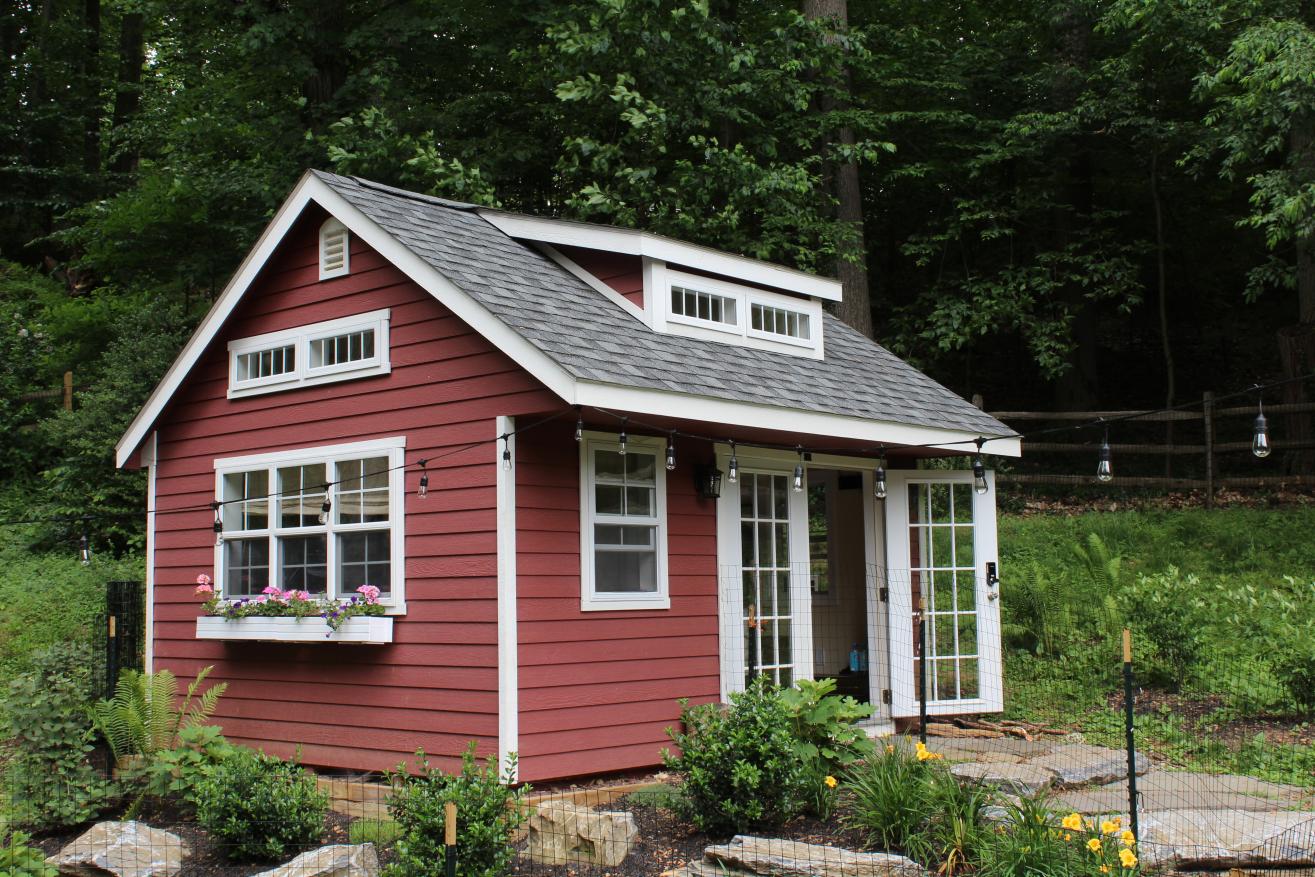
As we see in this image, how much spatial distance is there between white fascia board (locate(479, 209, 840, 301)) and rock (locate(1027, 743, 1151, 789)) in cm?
440

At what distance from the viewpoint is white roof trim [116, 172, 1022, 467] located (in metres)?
8.01

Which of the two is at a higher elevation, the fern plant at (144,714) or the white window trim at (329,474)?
the white window trim at (329,474)

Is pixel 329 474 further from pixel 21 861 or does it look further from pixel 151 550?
pixel 21 861

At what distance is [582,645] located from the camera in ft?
28.1

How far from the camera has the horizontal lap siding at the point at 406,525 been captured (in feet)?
Answer: 27.7

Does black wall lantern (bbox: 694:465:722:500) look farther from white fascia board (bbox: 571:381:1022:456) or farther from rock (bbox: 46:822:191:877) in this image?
rock (bbox: 46:822:191:877)

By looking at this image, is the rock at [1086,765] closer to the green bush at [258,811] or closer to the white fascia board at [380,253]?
the white fascia board at [380,253]

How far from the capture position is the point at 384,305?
9.46 metres

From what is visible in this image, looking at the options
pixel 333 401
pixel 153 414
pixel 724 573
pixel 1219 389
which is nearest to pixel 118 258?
pixel 153 414

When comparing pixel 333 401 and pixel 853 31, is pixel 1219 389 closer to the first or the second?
pixel 853 31

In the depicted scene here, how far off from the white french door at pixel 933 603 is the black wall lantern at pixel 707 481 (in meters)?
2.10

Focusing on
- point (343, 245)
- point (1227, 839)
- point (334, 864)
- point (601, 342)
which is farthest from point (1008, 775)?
point (343, 245)

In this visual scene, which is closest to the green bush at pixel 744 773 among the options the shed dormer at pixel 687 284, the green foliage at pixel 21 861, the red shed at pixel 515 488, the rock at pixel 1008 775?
the rock at pixel 1008 775

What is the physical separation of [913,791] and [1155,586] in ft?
21.9
